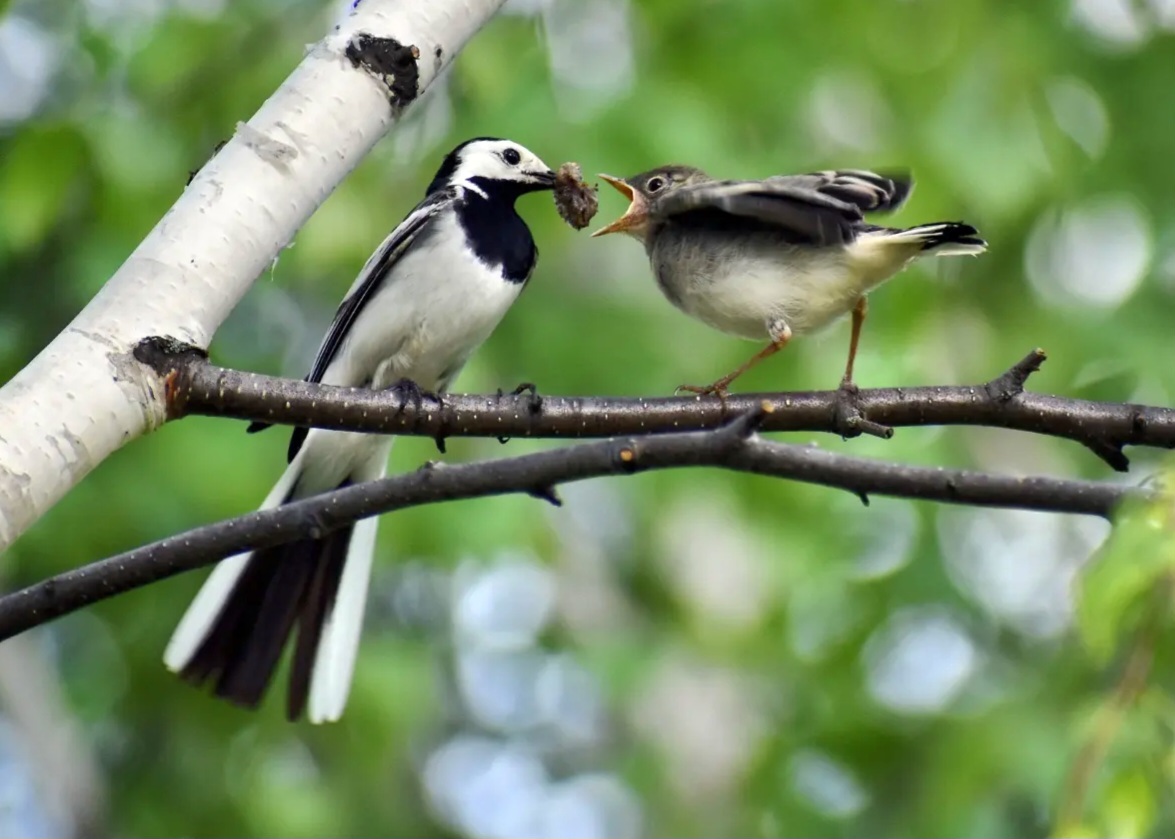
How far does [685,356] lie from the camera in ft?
21.3

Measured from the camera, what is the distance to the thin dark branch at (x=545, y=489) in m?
2.52

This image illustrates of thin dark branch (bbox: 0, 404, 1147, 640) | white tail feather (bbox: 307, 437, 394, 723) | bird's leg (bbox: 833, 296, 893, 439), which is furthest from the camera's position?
white tail feather (bbox: 307, 437, 394, 723)

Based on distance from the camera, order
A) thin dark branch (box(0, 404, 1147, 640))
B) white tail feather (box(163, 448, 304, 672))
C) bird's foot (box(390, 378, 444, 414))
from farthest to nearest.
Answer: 1. white tail feather (box(163, 448, 304, 672))
2. bird's foot (box(390, 378, 444, 414))
3. thin dark branch (box(0, 404, 1147, 640))

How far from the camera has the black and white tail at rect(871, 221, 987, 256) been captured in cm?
342

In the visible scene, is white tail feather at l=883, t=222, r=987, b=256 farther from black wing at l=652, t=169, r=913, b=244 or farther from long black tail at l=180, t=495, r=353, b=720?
long black tail at l=180, t=495, r=353, b=720

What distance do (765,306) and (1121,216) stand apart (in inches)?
153

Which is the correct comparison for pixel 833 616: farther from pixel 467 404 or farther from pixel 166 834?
pixel 467 404

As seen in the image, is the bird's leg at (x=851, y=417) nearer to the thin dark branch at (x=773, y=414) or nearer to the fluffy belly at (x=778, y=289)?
the thin dark branch at (x=773, y=414)

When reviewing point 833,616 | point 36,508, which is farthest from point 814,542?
point 36,508

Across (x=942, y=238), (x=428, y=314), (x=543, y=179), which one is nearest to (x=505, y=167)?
(x=543, y=179)

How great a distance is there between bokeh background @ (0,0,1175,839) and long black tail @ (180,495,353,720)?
4.20ft

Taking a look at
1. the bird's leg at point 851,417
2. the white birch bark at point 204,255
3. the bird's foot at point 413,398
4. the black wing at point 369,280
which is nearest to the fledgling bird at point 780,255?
the bird's leg at point 851,417

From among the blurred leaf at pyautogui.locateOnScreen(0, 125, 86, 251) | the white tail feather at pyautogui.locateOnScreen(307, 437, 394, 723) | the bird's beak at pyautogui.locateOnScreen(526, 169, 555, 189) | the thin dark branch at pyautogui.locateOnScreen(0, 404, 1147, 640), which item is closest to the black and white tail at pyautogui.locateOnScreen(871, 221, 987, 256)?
the thin dark branch at pyautogui.locateOnScreen(0, 404, 1147, 640)

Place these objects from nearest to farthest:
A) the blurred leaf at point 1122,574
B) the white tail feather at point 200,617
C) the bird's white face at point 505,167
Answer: the blurred leaf at point 1122,574, the white tail feather at point 200,617, the bird's white face at point 505,167
